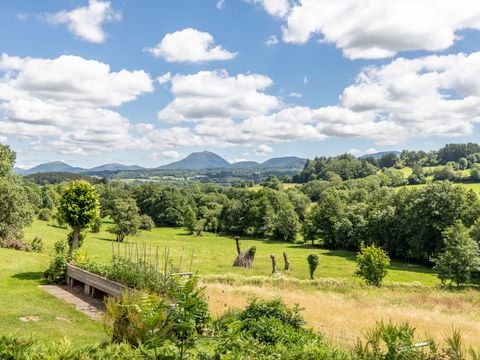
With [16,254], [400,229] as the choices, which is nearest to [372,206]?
[400,229]

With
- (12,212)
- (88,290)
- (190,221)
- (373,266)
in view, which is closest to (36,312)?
(88,290)

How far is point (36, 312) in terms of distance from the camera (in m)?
15.3

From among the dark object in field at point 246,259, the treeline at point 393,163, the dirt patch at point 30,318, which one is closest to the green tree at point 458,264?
the dark object in field at point 246,259

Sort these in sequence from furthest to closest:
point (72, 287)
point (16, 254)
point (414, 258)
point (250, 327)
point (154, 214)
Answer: point (154, 214)
point (414, 258)
point (16, 254)
point (72, 287)
point (250, 327)

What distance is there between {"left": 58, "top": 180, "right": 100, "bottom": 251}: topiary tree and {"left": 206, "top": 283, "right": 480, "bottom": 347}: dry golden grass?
8457mm

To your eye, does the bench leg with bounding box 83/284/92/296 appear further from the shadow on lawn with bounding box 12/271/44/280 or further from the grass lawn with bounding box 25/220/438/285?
the grass lawn with bounding box 25/220/438/285

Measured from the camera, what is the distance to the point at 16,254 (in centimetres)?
2705

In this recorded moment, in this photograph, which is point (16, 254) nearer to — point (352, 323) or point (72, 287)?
point (72, 287)

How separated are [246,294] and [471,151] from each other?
533ft

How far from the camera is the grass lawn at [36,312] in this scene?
42.3ft

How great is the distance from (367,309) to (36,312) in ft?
47.8

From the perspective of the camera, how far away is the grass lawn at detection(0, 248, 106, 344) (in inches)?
508

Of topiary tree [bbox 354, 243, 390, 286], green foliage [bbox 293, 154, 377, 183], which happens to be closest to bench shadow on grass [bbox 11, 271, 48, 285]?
topiary tree [bbox 354, 243, 390, 286]

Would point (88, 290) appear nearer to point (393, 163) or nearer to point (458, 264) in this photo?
point (458, 264)
